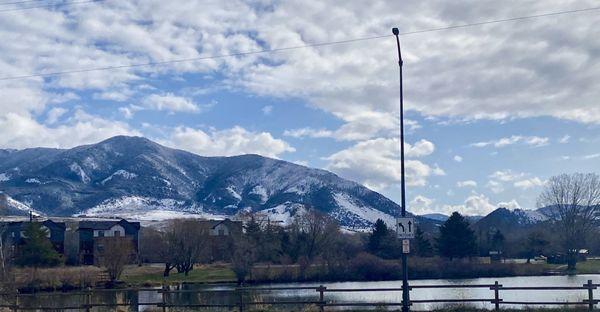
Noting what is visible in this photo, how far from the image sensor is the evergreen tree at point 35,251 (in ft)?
311

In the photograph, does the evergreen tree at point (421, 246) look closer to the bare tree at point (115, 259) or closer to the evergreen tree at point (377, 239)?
the evergreen tree at point (377, 239)

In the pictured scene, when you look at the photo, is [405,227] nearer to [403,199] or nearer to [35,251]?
[403,199]

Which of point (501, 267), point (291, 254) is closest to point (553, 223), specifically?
point (501, 267)

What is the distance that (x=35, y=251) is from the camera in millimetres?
95625

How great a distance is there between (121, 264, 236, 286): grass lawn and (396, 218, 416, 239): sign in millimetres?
65798

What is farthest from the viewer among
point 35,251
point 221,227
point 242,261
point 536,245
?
point 221,227

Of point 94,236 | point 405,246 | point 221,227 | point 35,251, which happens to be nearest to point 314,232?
point 35,251

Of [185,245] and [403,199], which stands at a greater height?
[403,199]

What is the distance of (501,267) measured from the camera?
9175cm

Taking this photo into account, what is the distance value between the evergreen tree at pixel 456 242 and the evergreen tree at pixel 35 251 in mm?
52401

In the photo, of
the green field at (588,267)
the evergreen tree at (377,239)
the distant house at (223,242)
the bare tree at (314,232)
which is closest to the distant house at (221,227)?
the distant house at (223,242)

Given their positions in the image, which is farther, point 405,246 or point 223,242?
point 223,242

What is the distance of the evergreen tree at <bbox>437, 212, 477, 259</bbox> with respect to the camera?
339 ft

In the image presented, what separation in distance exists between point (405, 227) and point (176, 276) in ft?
255
